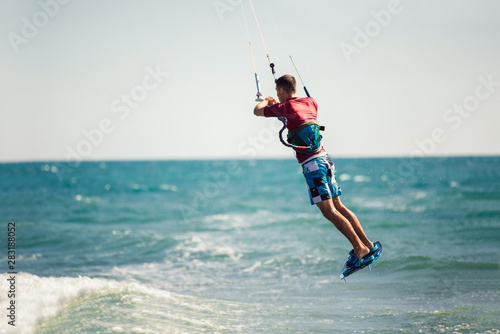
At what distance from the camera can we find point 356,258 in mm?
6840

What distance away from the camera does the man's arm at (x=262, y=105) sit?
6316mm

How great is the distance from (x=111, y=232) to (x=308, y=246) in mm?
7864

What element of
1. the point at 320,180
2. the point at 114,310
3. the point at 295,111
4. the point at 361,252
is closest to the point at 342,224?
the point at 361,252

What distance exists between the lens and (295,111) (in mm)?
6387

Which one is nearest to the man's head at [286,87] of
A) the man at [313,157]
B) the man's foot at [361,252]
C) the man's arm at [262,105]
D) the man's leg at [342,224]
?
the man at [313,157]

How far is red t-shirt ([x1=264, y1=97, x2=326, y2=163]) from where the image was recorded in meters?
6.34

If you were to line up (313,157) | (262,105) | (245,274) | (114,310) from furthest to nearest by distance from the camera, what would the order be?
(245,274) < (114,310) < (313,157) < (262,105)

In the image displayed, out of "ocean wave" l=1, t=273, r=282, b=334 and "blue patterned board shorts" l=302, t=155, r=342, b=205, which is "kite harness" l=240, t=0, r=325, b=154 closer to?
"blue patterned board shorts" l=302, t=155, r=342, b=205

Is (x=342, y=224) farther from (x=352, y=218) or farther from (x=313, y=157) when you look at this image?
(x=313, y=157)

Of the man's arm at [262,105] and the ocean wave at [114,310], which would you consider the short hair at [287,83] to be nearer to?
the man's arm at [262,105]

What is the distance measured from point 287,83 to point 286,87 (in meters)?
0.05

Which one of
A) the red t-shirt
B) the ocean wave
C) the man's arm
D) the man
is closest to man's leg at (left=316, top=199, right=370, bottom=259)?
the man

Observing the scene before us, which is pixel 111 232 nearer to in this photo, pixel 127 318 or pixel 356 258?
pixel 127 318

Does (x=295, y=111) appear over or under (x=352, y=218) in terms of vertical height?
over
